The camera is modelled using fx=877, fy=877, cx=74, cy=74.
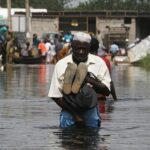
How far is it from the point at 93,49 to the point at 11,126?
180 cm

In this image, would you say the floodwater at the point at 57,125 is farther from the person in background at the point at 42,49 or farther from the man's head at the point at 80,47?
the person in background at the point at 42,49

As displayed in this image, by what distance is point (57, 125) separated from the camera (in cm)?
1317

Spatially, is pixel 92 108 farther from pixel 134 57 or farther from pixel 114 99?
pixel 134 57

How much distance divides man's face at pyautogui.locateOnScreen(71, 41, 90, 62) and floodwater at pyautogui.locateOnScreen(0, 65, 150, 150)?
1055 millimetres

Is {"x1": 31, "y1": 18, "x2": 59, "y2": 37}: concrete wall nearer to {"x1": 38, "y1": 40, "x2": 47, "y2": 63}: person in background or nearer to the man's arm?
{"x1": 38, "y1": 40, "x2": 47, "y2": 63}: person in background

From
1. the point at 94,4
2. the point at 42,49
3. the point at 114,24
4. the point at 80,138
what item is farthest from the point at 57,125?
the point at 94,4

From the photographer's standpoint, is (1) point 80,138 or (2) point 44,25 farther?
(2) point 44,25

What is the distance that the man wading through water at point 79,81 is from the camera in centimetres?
1013

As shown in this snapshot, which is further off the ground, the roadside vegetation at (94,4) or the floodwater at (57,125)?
the floodwater at (57,125)

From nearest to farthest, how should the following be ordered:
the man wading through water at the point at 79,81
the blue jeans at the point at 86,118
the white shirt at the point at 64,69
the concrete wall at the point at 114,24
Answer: the man wading through water at the point at 79,81
the white shirt at the point at 64,69
the blue jeans at the point at 86,118
the concrete wall at the point at 114,24

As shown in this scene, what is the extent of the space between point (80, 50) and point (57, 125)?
317 centimetres

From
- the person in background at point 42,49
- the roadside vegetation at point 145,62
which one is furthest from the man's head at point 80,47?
the person in background at point 42,49

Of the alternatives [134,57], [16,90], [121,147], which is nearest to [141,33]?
[134,57]

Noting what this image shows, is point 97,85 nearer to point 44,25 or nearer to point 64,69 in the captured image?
point 64,69
